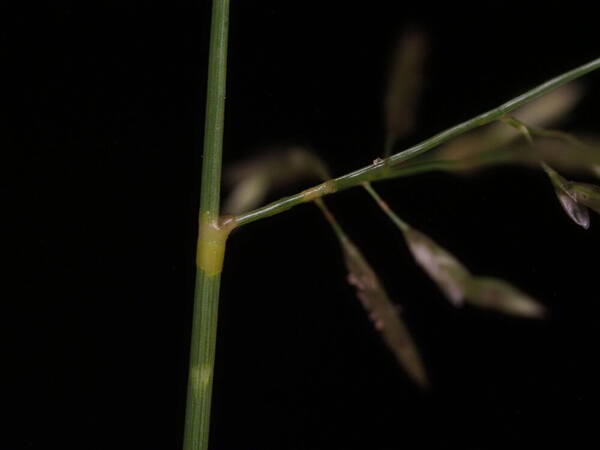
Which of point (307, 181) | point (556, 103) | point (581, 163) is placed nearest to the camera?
point (581, 163)

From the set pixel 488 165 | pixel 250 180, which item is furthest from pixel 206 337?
pixel 488 165

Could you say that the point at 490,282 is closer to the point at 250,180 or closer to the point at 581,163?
the point at 581,163

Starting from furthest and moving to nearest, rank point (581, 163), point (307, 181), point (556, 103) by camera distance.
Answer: point (307, 181)
point (556, 103)
point (581, 163)

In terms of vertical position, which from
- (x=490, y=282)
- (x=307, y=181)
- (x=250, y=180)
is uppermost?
(x=307, y=181)

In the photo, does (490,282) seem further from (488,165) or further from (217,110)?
(217,110)

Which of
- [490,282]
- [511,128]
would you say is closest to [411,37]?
[511,128]

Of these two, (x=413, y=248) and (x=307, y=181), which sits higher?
(x=307, y=181)

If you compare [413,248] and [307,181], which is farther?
[307,181]
